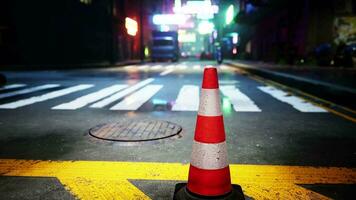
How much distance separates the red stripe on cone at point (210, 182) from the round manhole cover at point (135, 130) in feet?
6.27

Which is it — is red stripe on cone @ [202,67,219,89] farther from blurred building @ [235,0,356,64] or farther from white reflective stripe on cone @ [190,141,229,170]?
blurred building @ [235,0,356,64]

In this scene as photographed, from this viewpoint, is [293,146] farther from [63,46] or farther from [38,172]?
[63,46]

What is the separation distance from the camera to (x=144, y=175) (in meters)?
3.39

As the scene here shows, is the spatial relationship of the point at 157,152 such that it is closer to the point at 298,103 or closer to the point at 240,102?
the point at 240,102

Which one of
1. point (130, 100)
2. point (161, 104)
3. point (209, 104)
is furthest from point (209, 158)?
point (130, 100)

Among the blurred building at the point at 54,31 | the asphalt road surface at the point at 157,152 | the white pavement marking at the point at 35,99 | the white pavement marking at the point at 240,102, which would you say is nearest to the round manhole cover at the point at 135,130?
the asphalt road surface at the point at 157,152

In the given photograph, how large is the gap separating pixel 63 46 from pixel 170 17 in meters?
44.1

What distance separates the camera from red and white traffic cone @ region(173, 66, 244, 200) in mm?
2756

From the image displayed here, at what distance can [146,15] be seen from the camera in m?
59.5

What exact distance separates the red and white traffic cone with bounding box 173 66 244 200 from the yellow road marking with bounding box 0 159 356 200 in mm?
311

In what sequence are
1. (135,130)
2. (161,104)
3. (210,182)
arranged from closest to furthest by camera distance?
(210,182), (135,130), (161,104)

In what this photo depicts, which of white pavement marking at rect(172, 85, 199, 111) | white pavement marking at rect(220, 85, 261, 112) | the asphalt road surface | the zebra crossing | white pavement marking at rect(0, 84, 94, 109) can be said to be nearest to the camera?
the asphalt road surface

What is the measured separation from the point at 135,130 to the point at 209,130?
Result: 249cm

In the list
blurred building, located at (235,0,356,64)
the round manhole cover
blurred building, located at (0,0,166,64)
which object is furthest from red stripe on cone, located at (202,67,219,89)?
blurred building, located at (0,0,166,64)
